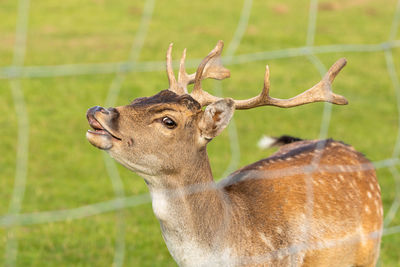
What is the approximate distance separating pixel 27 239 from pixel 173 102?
9.46 ft

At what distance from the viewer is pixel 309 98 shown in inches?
134

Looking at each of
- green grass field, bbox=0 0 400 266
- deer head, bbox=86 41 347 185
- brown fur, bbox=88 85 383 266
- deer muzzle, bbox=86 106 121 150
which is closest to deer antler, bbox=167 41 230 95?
deer head, bbox=86 41 347 185

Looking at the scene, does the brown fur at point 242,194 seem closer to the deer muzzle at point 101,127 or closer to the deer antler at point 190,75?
the deer muzzle at point 101,127

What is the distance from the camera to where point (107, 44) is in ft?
43.4

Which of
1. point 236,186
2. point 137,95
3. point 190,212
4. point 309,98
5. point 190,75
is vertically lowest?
point 137,95

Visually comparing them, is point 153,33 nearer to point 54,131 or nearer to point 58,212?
point 54,131

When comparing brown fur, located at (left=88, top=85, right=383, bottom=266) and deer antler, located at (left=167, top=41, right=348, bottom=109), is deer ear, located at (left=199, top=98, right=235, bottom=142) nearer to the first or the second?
brown fur, located at (left=88, top=85, right=383, bottom=266)

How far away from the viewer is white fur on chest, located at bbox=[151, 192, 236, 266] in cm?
309

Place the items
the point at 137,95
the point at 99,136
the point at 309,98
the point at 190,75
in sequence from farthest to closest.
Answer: the point at 137,95 → the point at 190,75 → the point at 309,98 → the point at 99,136

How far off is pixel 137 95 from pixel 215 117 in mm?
7280

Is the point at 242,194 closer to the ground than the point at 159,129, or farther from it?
closer to the ground

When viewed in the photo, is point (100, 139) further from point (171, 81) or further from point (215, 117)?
point (171, 81)

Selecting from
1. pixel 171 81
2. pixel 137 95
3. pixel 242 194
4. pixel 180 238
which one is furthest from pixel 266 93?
pixel 137 95

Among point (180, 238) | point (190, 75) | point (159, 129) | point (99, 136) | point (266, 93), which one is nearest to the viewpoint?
point (99, 136)
